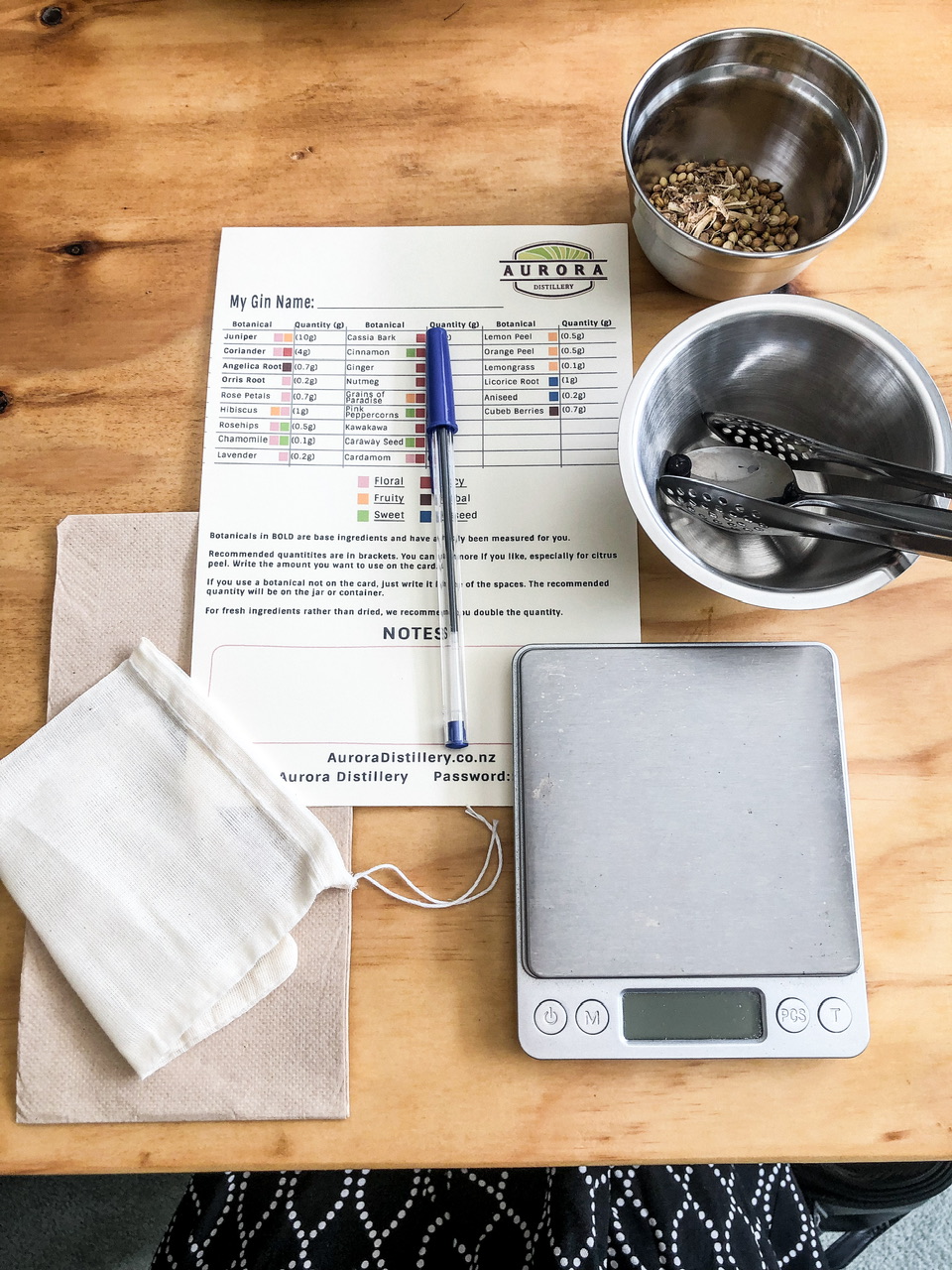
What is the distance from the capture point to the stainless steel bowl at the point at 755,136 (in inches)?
19.8

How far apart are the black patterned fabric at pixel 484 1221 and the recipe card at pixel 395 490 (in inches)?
13.1

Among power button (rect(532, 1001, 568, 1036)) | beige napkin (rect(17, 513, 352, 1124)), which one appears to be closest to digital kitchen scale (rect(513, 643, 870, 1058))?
power button (rect(532, 1001, 568, 1036))

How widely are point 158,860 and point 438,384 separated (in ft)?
1.07

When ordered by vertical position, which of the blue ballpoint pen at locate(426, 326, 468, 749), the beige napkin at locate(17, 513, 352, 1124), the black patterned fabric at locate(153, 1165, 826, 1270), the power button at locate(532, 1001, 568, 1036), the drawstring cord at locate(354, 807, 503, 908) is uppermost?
the blue ballpoint pen at locate(426, 326, 468, 749)

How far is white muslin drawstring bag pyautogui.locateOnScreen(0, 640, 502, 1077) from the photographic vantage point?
1.51ft

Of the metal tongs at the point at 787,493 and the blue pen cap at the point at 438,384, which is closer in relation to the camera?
the metal tongs at the point at 787,493

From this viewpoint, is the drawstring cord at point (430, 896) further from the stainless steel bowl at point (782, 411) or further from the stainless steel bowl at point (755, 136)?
the stainless steel bowl at point (755, 136)

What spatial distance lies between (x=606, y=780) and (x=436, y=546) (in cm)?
18

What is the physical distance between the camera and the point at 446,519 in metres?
0.53

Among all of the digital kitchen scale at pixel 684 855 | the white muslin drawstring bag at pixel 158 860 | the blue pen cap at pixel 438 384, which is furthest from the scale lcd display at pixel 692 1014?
the blue pen cap at pixel 438 384

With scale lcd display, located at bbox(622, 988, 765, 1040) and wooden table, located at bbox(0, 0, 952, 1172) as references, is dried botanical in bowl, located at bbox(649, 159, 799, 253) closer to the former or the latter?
wooden table, located at bbox(0, 0, 952, 1172)

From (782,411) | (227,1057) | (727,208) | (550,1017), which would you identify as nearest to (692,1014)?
(550,1017)

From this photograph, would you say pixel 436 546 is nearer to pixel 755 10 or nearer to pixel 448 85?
pixel 448 85

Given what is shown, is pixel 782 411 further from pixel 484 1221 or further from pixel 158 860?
pixel 484 1221
